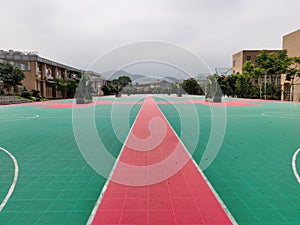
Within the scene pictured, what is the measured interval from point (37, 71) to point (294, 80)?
37.7 meters

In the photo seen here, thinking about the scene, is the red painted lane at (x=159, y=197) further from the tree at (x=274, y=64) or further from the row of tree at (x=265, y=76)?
the tree at (x=274, y=64)

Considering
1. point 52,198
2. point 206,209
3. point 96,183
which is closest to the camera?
point 206,209

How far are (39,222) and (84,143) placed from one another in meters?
4.18

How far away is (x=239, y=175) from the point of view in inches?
175

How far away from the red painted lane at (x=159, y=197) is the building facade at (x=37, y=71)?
25804 mm

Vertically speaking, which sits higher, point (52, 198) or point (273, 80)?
point (273, 80)

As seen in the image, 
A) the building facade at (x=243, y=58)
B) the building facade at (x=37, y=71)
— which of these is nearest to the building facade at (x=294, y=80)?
the building facade at (x=243, y=58)

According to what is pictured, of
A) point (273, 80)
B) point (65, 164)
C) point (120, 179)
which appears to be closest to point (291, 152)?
point (120, 179)

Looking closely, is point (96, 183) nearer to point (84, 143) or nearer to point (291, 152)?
point (84, 143)

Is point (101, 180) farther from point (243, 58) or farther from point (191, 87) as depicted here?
point (243, 58)

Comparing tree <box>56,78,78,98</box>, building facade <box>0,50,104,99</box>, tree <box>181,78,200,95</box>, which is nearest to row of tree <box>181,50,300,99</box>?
tree <box>181,78,200,95</box>

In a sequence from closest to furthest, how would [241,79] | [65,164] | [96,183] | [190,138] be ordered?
[96,183] < [65,164] < [190,138] < [241,79]

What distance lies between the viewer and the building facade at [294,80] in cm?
3269

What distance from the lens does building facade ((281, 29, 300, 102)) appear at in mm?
32688
